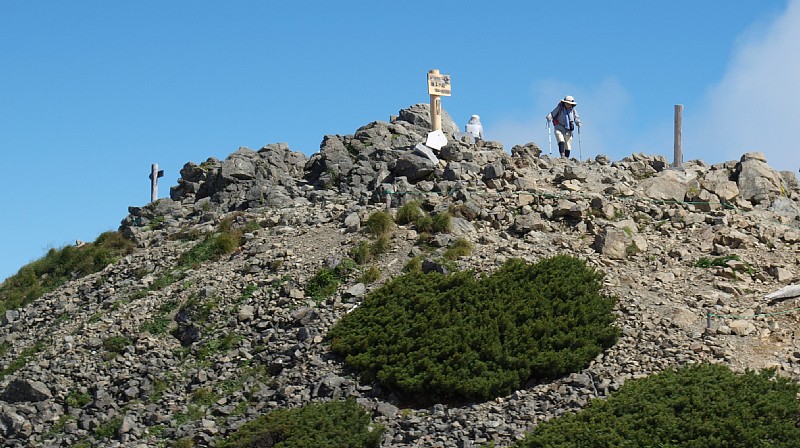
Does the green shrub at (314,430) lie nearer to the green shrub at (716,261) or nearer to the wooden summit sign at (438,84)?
the green shrub at (716,261)

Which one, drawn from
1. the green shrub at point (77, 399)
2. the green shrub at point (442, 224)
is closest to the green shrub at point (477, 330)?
the green shrub at point (442, 224)

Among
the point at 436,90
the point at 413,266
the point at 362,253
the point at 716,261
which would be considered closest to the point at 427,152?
the point at 436,90

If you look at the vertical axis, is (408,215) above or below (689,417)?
above

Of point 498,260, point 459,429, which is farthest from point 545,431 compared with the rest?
point 498,260

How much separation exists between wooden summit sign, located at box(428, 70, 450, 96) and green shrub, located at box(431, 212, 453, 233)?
17.1 feet

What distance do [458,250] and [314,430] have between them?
6.39 metres

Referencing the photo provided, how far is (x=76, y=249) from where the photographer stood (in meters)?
31.6

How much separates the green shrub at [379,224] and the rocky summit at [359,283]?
0.24 m

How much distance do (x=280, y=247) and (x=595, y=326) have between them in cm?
784

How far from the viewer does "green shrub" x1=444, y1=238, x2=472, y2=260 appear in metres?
26.0

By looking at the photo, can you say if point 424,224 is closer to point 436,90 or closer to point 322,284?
point 322,284

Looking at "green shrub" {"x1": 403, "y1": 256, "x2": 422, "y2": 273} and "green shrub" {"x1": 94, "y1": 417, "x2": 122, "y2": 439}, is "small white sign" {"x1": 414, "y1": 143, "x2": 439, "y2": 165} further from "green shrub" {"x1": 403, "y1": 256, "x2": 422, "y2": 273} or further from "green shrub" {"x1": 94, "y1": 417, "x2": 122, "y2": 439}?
"green shrub" {"x1": 94, "y1": 417, "x2": 122, "y2": 439}

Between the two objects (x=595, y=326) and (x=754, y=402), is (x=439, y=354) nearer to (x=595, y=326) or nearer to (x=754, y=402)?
(x=595, y=326)

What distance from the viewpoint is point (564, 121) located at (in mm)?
32812
